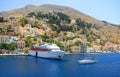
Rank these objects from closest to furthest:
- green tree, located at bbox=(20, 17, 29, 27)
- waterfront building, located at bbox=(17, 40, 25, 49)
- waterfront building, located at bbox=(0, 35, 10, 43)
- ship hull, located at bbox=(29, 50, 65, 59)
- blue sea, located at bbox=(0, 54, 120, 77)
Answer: blue sea, located at bbox=(0, 54, 120, 77)
ship hull, located at bbox=(29, 50, 65, 59)
waterfront building, located at bbox=(17, 40, 25, 49)
waterfront building, located at bbox=(0, 35, 10, 43)
green tree, located at bbox=(20, 17, 29, 27)

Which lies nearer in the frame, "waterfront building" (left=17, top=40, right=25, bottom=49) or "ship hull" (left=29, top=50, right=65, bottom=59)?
"ship hull" (left=29, top=50, right=65, bottom=59)

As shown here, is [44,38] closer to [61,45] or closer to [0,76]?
[61,45]

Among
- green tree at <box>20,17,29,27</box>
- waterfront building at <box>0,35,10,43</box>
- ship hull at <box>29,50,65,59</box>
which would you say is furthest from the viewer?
green tree at <box>20,17,29,27</box>

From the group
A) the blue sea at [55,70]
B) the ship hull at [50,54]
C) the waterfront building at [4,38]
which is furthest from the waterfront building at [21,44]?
the blue sea at [55,70]

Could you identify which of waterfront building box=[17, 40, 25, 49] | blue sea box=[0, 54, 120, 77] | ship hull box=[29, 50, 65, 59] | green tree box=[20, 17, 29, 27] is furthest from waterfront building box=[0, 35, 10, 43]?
blue sea box=[0, 54, 120, 77]

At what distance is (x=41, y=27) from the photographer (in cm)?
17888

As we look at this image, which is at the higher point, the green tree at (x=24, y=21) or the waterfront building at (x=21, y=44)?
the green tree at (x=24, y=21)

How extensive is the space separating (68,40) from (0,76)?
4440 inches

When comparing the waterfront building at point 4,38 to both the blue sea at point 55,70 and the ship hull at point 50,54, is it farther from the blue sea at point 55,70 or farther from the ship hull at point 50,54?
the blue sea at point 55,70

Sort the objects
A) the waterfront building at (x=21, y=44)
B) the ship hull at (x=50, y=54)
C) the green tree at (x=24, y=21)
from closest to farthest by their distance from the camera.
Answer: the ship hull at (x=50, y=54) → the waterfront building at (x=21, y=44) → the green tree at (x=24, y=21)

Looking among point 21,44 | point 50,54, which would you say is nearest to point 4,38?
point 21,44

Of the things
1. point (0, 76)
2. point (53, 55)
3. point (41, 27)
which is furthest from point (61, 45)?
point (0, 76)

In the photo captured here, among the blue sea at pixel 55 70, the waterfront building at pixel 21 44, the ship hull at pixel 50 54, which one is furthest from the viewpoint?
the waterfront building at pixel 21 44

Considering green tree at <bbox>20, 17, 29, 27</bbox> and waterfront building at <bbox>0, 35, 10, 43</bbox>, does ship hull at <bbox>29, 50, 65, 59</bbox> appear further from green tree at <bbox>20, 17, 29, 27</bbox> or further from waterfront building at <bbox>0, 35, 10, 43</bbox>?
green tree at <bbox>20, 17, 29, 27</bbox>
